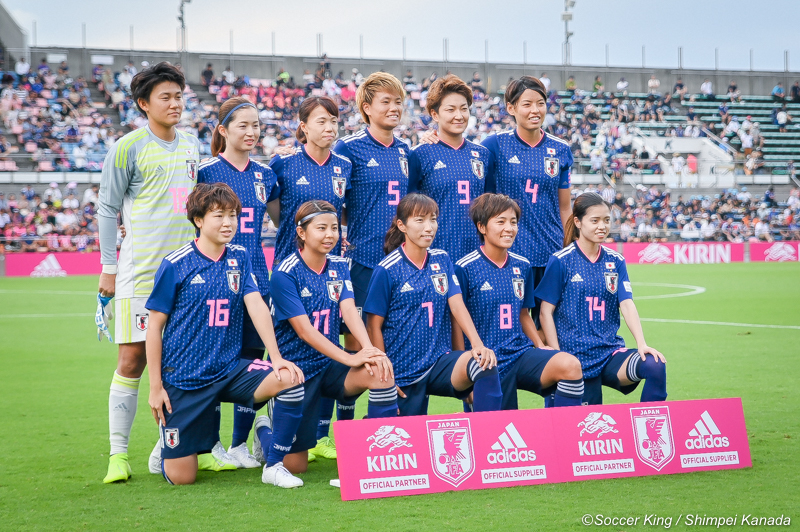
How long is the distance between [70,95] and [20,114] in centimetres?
223

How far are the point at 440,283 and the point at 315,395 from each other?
97 cm

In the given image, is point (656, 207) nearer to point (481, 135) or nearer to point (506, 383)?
point (481, 135)

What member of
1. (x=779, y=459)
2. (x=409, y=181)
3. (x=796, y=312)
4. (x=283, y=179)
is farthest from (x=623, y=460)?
(x=796, y=312)

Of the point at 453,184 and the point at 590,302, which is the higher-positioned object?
the point at 453,184

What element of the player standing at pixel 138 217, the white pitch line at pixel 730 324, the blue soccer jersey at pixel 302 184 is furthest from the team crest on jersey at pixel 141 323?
the white pitch line at pixel 730 324

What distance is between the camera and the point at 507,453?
4051 mm

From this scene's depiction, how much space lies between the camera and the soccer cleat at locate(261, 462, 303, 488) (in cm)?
413

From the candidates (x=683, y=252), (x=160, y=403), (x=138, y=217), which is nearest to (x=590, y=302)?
(x=160, y=403)

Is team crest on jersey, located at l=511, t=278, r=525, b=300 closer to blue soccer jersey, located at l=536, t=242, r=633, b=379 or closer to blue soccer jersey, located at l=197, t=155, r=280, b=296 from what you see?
blue soccer jersey, located at l=536, t=242, r=633, b=379

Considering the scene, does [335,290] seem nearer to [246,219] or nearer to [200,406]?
[246,219]

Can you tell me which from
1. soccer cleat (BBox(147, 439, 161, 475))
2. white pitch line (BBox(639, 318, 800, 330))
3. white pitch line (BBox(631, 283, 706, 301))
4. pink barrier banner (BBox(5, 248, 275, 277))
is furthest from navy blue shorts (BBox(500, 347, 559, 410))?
pink barrier banner (BBox(5, 248, 275, 277))

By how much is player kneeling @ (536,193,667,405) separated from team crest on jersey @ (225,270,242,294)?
183 centimetres

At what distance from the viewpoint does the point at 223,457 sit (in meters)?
4.75

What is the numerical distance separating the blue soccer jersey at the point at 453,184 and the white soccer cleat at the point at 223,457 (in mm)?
1838
